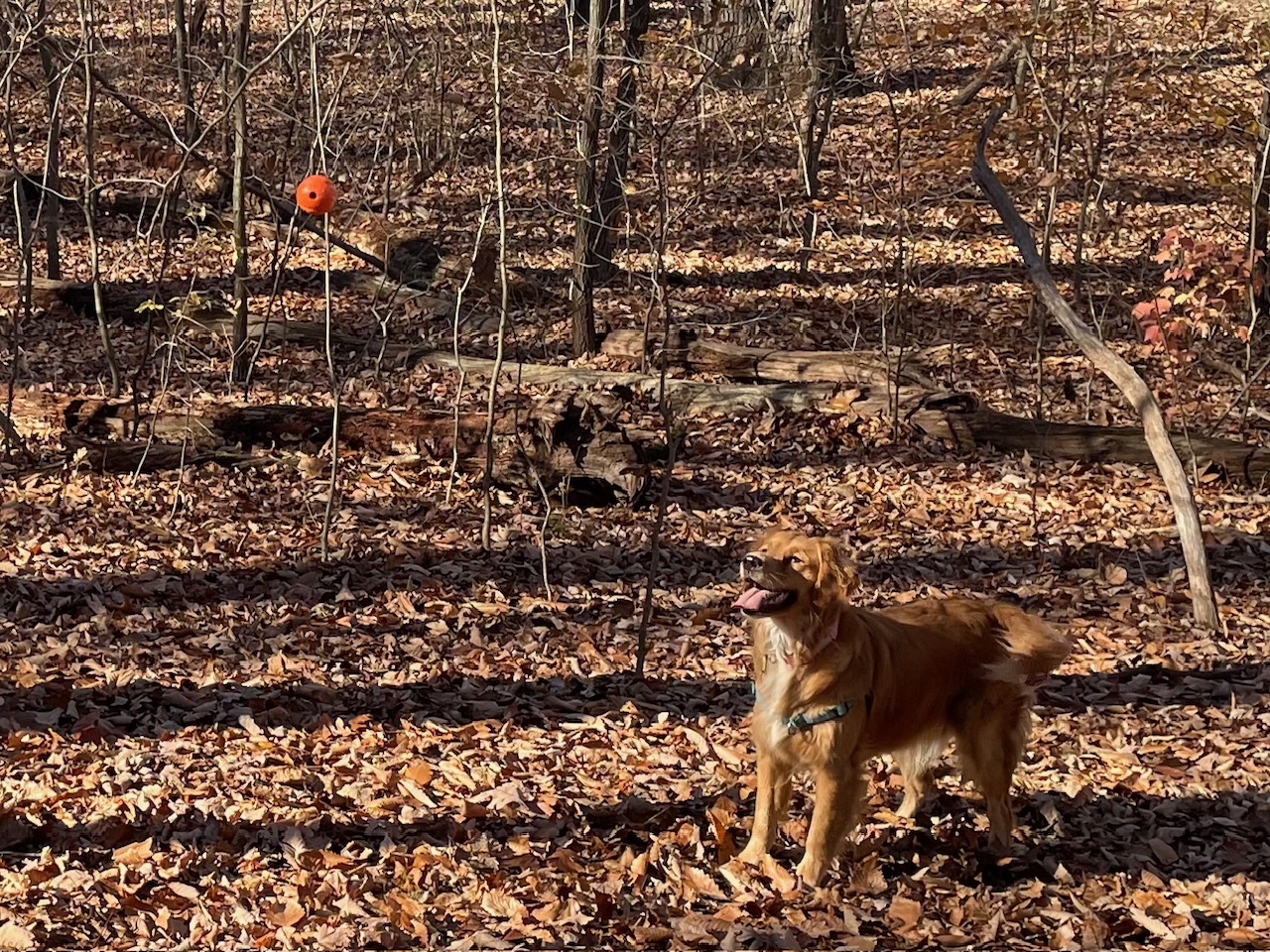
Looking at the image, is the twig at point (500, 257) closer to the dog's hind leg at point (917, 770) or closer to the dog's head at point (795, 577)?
the dog's hind leg at point (917, 770)

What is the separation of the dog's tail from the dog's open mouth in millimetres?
1166

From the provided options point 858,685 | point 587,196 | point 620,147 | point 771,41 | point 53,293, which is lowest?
point 858,685

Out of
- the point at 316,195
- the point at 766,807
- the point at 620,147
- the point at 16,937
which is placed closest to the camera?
the point at 16,937

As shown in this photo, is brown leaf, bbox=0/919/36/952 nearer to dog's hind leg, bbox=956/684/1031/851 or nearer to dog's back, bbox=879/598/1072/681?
dog's back, bbox=879/598/1072/681

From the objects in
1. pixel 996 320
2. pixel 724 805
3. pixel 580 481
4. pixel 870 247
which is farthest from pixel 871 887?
pixel 870 247

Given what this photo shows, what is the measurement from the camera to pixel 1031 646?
541cm

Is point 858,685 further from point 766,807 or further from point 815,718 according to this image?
point 766,807

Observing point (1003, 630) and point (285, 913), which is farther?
point (1003, 630)

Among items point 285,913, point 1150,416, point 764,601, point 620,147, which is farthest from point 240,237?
point 764,601

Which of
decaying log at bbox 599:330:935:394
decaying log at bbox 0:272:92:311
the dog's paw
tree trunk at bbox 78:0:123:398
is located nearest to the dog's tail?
the dog's paw

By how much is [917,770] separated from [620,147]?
25.0 ft

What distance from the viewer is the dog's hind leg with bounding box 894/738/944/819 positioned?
5.50m

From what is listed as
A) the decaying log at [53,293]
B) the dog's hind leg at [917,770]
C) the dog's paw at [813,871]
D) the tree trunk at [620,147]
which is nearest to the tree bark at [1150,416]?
the dog's hind leg at [917,770]

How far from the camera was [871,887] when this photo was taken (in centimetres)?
518
